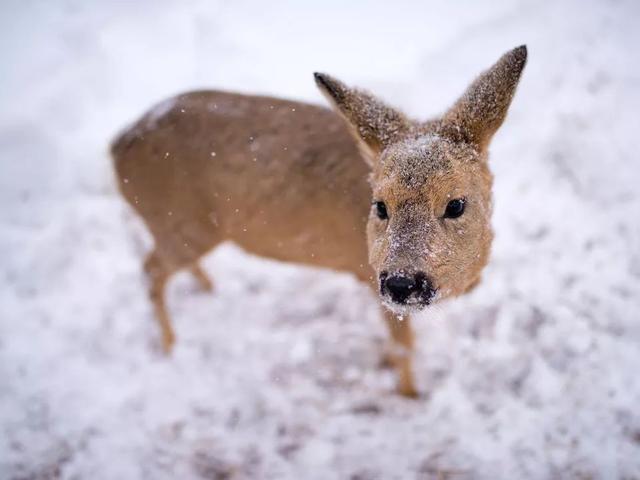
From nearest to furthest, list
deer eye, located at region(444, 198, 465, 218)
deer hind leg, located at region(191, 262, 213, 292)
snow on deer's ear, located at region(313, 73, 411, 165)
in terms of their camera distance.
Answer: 1. deer eye, located at region(444, 198, 465, 218)
2. snow on deer's ear, located at region(313, 73, 411, 165)
3. deer hind leg, located at region(191, 262, 213, 292)

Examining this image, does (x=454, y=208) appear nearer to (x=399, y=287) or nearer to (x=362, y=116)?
(x=399, y=287)

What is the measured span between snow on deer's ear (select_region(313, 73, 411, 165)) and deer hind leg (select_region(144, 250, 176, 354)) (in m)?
2.05

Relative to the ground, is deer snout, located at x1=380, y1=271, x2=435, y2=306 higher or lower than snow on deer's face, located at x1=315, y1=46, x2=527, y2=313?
lower

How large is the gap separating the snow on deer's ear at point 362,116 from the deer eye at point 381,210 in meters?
0.41

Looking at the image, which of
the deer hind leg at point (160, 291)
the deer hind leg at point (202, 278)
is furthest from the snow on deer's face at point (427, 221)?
the deer hind leg at point (202, 278)

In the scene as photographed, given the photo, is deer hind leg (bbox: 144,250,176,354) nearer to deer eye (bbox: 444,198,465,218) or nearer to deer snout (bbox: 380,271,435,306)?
deer snout (bbox: 380,271,435,306)

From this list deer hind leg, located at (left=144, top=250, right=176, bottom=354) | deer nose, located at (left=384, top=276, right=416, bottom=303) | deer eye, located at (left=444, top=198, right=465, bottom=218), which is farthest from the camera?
deer hind leg, located at (left=144, top=250, right=176, bottom=354)

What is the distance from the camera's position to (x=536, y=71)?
5.26 m

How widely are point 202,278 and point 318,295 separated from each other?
1086 mm

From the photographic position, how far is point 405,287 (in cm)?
265

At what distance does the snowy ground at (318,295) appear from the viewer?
3820mm

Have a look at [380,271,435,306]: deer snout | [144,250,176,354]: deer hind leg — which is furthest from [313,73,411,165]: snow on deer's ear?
[144,250,176,354]: deer hind leg

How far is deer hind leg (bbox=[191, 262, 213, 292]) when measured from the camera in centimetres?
498

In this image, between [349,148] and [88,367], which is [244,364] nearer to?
[88,367]
